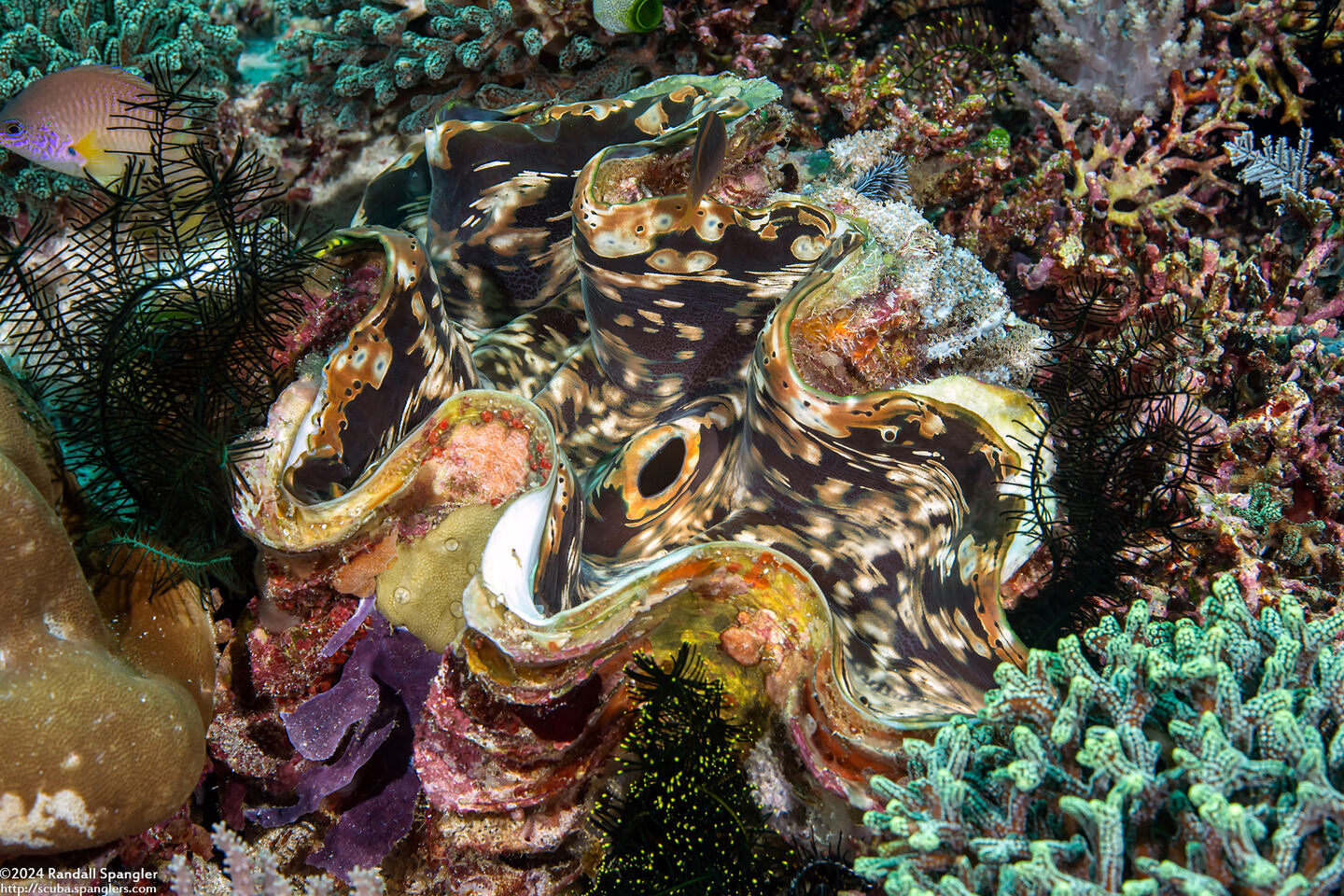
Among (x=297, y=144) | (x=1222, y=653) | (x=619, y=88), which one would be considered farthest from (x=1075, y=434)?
(x=297, y=144)

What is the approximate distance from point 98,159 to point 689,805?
2809mm

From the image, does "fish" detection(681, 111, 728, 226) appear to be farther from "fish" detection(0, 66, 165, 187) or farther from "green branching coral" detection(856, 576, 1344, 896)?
"fish" detection(0, 66, 165, 187)

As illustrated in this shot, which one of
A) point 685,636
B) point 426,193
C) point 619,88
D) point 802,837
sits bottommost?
point 802,837

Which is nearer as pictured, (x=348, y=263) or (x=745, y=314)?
(x=348, y=263)

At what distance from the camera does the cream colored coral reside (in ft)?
4.98

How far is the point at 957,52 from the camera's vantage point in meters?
3.08

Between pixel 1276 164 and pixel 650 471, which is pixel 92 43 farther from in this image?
pixel 1276 164

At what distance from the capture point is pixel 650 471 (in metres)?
2.27

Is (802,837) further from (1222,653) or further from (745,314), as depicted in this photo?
(745,314)

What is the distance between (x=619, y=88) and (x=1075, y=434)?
2341 mm

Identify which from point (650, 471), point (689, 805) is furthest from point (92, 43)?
point (689, 805)

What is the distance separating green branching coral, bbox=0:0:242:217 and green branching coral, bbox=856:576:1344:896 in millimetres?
→ 3999

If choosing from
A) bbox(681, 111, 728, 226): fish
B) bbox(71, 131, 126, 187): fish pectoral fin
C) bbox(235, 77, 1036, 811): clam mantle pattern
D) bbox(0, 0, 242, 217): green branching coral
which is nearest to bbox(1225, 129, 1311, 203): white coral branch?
bbox(235, 77, 1036, 811): clam mantle pattern

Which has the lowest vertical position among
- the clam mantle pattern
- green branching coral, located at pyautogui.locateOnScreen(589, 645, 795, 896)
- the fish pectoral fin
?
green branching coral, located at pyautogui.locateOnScreen(589, 645, 795, 896)
